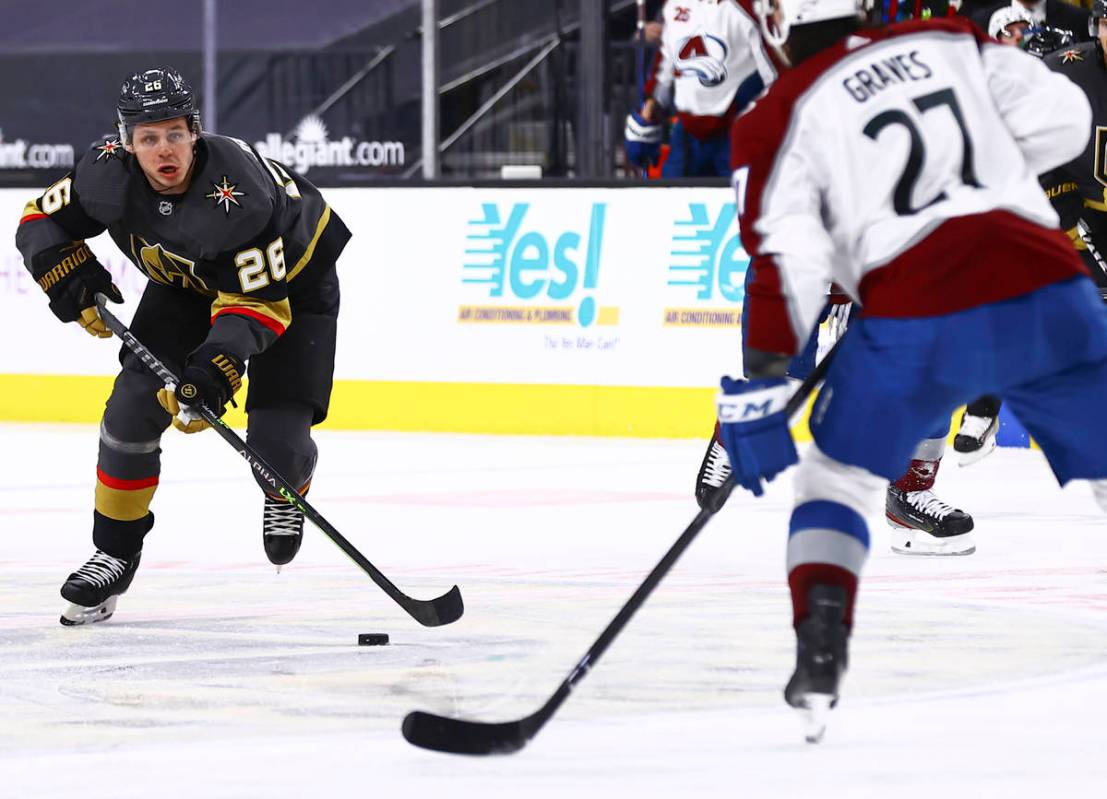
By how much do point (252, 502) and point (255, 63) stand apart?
4.45 metres

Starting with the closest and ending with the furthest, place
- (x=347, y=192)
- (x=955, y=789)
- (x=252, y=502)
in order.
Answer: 1. (x=955, y=789)
2. (x=252, y=502)
3. (x=347, y=192)

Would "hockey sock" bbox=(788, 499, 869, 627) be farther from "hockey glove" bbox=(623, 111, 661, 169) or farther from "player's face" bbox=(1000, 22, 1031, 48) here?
"hockey glove" bbox=(623, 111, 661, 169)

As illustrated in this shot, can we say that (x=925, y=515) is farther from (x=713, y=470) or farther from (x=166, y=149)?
(x=166, y=149)

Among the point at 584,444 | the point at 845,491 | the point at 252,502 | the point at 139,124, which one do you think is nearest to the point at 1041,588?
the point at 845,491

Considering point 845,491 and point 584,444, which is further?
point 584,444

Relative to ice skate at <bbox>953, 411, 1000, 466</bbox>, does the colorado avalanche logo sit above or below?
above

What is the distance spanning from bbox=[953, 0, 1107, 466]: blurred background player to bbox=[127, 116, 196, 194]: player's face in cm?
233

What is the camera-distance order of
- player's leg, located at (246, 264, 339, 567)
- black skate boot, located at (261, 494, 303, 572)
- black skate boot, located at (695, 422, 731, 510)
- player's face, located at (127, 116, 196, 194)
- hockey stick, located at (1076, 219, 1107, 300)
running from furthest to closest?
hockey stick, located at (1076, 219, 1107, 300) → black skate boot, located at (695, 422, 731, 510) → black skate boot, located at (261, 494, 303, 572) → player's leg, located at (246, 264, 339, 567) → player's face, located at (127, 116, 196, 194)

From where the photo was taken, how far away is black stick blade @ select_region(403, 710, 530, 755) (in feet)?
8.76

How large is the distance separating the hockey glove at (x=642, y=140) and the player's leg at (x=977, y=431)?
8.01 feet

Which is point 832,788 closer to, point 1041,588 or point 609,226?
point 1041,588

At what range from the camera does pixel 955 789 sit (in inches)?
96.7

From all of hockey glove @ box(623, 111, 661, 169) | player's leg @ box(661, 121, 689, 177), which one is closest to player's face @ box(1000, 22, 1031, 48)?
player's leg @ box(661, 121, 689, 177)

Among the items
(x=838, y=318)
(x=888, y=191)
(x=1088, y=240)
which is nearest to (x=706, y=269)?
(x=1088, y=240)
